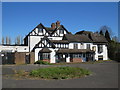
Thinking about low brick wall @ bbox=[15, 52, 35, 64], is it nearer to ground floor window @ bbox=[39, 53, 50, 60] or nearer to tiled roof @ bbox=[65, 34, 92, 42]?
ground floor window @ bbox=[39, 53, 50, 60]

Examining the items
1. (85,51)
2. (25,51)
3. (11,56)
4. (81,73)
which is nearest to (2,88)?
(81,73)

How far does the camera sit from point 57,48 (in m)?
36.9

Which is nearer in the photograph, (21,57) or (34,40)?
(21,57)

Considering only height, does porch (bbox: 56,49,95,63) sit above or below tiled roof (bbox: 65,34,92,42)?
below

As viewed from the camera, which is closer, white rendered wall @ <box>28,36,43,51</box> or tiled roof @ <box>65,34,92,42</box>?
white rendered wall @ <box>28,36,43,51</box>

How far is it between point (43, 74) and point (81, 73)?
4.06 m

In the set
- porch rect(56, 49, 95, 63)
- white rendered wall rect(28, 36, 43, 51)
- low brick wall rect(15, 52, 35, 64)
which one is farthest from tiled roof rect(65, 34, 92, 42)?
low brick wall rect(15, 52, 35, 64)

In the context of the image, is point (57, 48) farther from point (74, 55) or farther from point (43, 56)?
point (74, 55)

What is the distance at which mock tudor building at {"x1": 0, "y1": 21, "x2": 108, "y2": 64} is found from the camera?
3481 cm

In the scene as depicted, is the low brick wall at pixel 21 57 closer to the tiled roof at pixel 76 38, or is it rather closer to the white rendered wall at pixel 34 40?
the white rendered wall at pixel 34 40

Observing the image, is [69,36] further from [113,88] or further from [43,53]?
[113,88]

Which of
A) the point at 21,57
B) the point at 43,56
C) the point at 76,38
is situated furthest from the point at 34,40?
the point at 76,38

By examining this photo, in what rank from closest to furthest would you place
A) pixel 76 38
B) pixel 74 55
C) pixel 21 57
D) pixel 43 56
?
pixel 21 57, pixel 43 56, pixel 74 55, pixel 76 38

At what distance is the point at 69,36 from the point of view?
40.4 m
